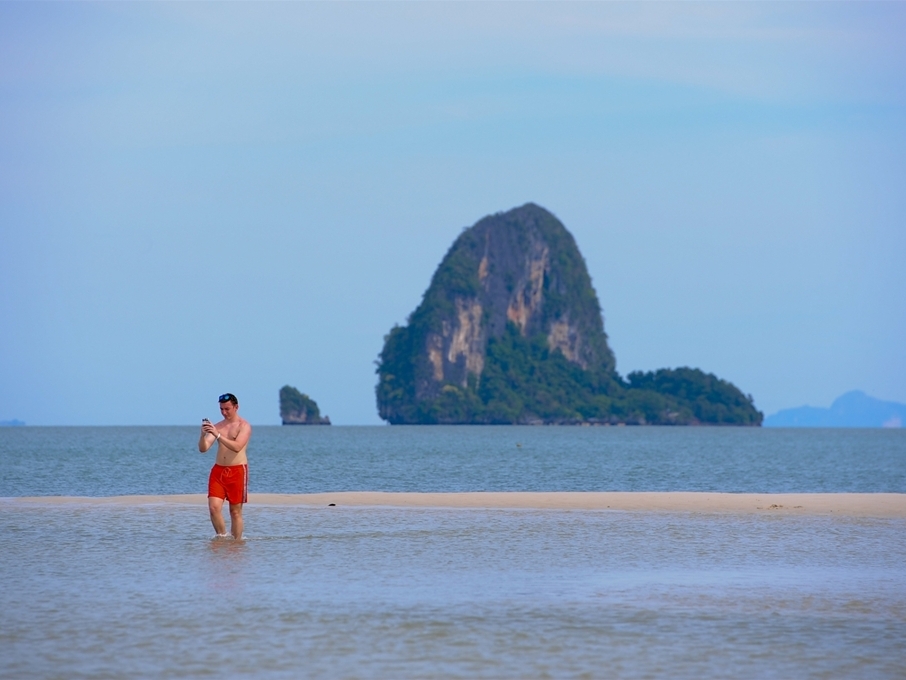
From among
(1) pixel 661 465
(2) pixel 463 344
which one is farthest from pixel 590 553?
(2) pixel 463 344

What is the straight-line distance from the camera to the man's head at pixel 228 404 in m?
12.8

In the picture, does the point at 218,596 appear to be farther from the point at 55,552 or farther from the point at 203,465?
the point at 203,465

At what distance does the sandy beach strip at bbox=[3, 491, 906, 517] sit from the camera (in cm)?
1912

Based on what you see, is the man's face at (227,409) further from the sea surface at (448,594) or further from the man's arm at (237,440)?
the sea surface at (448,594)

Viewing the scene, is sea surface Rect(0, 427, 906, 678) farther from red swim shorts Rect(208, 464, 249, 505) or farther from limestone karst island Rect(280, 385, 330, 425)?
limestone karst island Rect(280, 385, 330, 425)

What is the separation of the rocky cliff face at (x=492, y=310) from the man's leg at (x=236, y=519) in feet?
521

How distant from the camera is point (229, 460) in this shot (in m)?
13.0

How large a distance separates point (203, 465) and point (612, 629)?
40839mm

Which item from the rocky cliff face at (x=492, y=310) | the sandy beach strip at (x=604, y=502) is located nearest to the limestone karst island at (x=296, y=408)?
the rocky cliff face at (x=492, y=310)

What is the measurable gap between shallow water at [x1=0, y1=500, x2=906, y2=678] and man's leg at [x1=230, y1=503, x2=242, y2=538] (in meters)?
0.12

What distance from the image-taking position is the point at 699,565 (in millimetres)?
11656

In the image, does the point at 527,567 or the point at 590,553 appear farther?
the point at 590,553

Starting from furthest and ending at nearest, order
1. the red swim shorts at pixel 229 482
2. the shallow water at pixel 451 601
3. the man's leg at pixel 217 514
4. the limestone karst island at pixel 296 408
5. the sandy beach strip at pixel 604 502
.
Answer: the limestone karst island at pixel 296 408, the sandy beach strip at pixel 604 502, the man's leg at pixel 217 514, the red swim shorts at pixel 229 482, the shallow water at pixel 451 601

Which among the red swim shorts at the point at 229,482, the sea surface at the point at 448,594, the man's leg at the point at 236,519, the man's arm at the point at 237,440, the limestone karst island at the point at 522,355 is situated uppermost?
the limestone karst island at the point at 522,355
